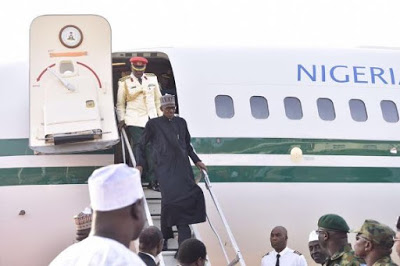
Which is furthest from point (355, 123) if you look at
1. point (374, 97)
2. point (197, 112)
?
point (197, 112)

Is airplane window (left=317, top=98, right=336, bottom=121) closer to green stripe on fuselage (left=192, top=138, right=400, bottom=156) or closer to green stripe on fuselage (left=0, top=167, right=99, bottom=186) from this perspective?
green stripe on fuselage (left=192, top=138, right=400, bottom=156)

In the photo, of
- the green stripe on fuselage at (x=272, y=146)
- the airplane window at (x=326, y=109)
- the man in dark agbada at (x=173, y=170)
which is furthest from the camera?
the airplane window at (x=326, y=109)

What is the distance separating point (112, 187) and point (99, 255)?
304mm

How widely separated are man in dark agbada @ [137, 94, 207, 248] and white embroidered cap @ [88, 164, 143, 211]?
19.7ft

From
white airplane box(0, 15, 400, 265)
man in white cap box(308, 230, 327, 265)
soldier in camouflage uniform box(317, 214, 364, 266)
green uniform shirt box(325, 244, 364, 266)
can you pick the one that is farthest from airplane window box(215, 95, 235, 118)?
green uniform shirt box(325, 244, 364, 266)

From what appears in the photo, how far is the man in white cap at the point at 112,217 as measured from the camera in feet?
11.5

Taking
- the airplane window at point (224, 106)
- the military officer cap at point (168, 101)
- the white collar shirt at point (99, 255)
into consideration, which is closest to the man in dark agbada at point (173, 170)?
the military officer cap at point (168, 101)

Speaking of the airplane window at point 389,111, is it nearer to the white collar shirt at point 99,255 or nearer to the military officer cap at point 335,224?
the military officer cap at point 335,224

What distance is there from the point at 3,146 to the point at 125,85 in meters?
1.74

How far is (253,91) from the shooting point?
12117 mm

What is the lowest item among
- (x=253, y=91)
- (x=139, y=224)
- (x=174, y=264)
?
(x=174, y=264)

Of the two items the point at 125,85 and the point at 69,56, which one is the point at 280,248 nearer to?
the point at 125,85

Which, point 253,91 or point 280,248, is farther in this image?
point 253,91

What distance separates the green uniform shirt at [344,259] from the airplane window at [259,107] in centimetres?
525
